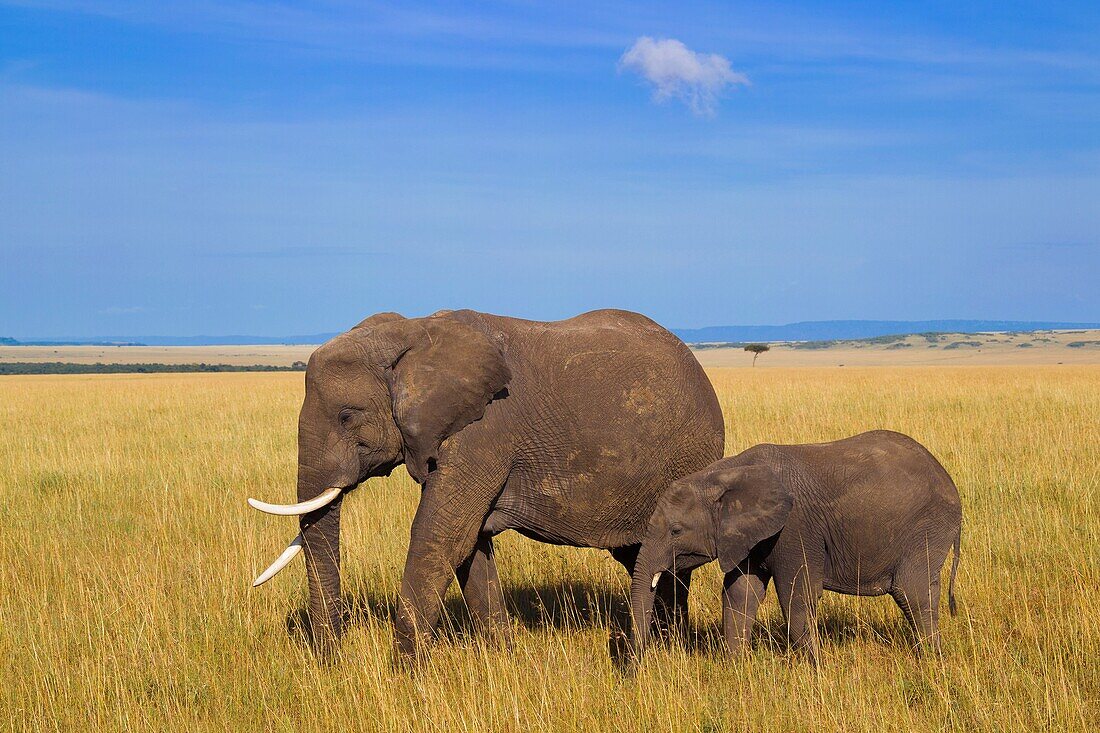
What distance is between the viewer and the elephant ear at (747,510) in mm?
5469

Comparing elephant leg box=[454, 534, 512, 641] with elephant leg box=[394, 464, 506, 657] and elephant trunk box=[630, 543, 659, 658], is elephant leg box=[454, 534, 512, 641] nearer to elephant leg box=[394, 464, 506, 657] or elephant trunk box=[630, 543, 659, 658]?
elephant leg box=[394, 464, 506, 657]

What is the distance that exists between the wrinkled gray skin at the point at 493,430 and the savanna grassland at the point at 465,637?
2.10 ft

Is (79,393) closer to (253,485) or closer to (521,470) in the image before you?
(253,485)

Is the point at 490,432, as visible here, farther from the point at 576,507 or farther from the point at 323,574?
the point at 323,574

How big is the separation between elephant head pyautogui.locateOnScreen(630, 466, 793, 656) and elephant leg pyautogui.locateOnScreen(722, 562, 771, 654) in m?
0.23

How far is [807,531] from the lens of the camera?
18.7 feet

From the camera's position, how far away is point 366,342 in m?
5.91

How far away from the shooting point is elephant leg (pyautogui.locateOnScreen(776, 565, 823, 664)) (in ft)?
18.3

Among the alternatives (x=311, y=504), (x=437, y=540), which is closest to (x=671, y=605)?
(x=437, y=540)

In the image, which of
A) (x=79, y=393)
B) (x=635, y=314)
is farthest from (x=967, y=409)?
(x=79, y=393)

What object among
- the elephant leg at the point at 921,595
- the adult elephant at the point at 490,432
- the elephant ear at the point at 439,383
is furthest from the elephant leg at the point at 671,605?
the elephant ear at the point at 439,383

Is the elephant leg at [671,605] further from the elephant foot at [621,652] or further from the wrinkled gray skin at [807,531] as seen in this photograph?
the wrinkled gray skin at [807,531]

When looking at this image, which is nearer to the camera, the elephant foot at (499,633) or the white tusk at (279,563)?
the white tusk at (279,563)

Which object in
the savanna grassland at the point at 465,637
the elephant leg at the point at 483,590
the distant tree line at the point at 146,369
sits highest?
the elephant leg at the point at 483,590
